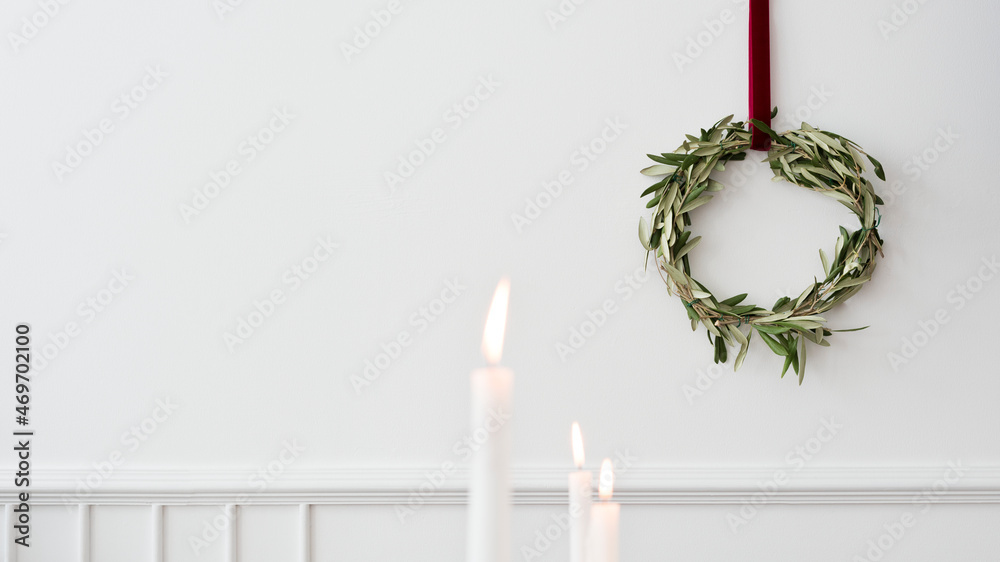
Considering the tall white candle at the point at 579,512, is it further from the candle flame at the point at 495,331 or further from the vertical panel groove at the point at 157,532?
the vertical panel groove at the point at 157,532

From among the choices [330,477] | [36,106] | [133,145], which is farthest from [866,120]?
[36,106]

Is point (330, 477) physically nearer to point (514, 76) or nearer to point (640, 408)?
point (640, 408)

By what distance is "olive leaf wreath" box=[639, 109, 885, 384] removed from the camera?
4.42 feet

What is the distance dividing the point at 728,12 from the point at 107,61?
1.39 meters

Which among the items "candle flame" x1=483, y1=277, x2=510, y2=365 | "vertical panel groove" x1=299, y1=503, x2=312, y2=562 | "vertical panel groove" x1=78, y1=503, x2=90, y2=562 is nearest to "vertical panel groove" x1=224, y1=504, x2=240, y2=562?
"vertical panel groove" x1=299, y1=503, x2=312, y2=562

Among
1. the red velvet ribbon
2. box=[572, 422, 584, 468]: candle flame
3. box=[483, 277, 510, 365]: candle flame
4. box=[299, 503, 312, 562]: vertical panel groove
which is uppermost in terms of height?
the red velvet ribbon

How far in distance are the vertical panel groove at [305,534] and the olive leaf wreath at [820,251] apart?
92cm

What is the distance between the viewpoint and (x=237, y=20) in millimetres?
1438

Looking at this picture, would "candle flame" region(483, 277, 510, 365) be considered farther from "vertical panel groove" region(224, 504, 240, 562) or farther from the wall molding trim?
"vertical panel groove" region(224, 504, 240, 562)

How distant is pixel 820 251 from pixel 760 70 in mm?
415

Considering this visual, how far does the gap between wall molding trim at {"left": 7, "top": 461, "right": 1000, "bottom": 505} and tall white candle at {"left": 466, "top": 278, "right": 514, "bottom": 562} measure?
1155mm

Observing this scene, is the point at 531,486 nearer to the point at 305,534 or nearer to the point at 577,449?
the point at 305,534

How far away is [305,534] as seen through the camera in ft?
4.51

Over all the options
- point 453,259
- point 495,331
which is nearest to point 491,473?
point 495,331
